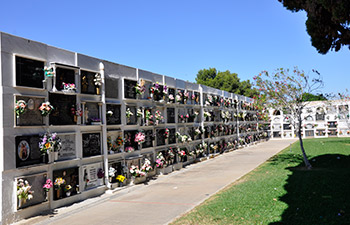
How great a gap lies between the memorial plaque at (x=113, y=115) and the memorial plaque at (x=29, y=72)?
9.48 feet

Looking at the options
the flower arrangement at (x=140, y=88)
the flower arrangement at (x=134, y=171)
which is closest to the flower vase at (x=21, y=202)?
the flower arrangement at (x=134, y=171)

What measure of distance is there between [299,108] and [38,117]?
10964 millimetres

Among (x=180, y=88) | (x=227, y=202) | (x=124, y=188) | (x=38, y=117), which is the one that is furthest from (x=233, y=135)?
(x=38, y=117)

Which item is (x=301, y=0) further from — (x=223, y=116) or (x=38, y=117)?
(x=223, y=116)

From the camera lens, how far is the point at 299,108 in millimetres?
13648

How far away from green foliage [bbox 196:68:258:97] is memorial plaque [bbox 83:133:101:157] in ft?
115

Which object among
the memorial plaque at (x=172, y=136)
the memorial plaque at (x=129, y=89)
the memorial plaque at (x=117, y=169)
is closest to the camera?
the memorial plaque at (x=117, y=169)

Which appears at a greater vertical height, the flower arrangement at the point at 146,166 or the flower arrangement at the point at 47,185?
the flower arrangement at the point at 47,185

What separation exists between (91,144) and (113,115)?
4.99 ft

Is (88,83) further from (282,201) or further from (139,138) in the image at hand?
(282,201)

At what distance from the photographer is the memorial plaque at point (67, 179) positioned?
321 inches

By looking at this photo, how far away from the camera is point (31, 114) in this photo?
7641 millimetres

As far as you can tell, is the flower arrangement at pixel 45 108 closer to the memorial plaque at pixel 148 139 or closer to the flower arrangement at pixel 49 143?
the flower arrangement at pixel 49 143

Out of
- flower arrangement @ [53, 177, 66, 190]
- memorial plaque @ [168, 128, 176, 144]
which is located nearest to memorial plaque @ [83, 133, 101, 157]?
flower arrangement @ [53, 177, 66, 190]
